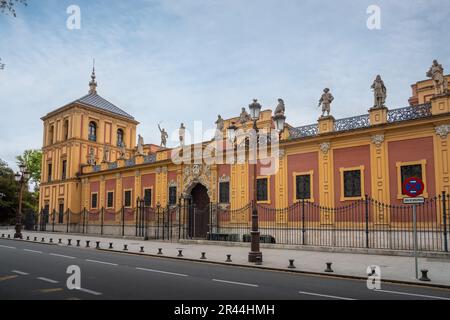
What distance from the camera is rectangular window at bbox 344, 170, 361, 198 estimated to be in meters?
19.9

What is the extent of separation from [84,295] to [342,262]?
9.08 meters

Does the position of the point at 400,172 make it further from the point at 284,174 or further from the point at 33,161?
the point at 33,161

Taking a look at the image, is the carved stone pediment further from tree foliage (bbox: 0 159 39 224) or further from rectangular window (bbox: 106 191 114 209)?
tree foliage (bbox: 0 159 39 224)

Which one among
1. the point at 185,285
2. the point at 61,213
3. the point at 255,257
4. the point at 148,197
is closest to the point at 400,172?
the point at 255,257

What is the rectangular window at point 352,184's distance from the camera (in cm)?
1989

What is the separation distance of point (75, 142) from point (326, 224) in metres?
27.8

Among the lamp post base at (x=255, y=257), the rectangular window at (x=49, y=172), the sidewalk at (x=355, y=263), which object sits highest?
the rectangular window at (x=49, y=172)

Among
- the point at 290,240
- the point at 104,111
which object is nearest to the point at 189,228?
the point at 290,240

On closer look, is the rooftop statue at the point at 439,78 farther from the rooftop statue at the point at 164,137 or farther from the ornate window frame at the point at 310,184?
the rooftop statue at the point at 164,137

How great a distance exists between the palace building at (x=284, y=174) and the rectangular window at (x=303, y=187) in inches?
2.3

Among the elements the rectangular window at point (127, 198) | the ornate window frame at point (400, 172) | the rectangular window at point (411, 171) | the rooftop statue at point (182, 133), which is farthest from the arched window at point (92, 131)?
the rectangular window at point (411, 171)

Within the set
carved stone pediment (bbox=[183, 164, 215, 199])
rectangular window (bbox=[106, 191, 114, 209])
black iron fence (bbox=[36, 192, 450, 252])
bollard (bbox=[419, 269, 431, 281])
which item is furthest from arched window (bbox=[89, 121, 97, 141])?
bollard (bbox=[419, 269, 431, 281])

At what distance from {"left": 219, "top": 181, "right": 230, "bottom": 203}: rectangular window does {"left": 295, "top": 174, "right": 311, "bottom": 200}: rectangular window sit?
5216 mm
